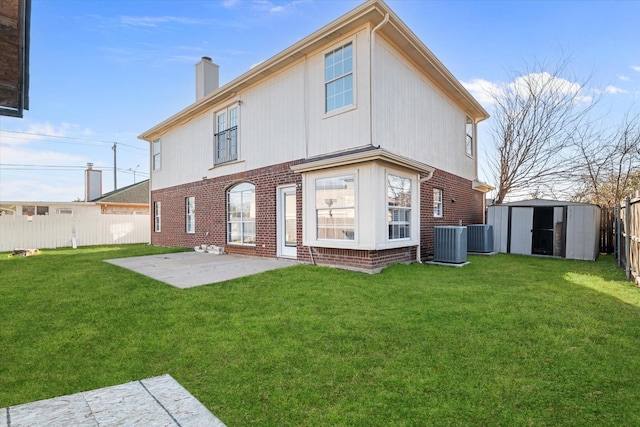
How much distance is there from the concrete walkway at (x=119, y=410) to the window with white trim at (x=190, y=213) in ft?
36.3

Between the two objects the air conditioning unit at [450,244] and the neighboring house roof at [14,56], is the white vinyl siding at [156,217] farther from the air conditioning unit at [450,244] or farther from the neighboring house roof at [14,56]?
the air conditioning unit at [450,244]

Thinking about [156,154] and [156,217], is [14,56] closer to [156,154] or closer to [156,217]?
[156,154]

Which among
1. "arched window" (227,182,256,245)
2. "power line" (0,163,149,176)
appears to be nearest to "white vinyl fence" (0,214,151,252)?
"arched window" (227,182,256,245)

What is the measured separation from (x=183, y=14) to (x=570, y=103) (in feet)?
56.8

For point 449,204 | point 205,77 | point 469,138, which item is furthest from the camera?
point 205,77

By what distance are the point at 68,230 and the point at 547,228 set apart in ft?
68.0

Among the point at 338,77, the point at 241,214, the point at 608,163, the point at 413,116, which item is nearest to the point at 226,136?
the point at 241,214

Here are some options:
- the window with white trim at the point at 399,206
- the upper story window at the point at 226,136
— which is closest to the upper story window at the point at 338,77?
the window with white trim at the point at 399,206

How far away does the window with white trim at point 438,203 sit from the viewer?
33.5 feet

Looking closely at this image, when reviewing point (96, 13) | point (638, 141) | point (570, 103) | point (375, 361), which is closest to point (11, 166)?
point (96, 13)

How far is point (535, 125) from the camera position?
54.0 ft

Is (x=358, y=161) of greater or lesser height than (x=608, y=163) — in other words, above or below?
below

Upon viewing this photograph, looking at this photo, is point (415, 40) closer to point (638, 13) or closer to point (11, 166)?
point (638, 13)

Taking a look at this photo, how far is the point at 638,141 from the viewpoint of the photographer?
45.3 feet
